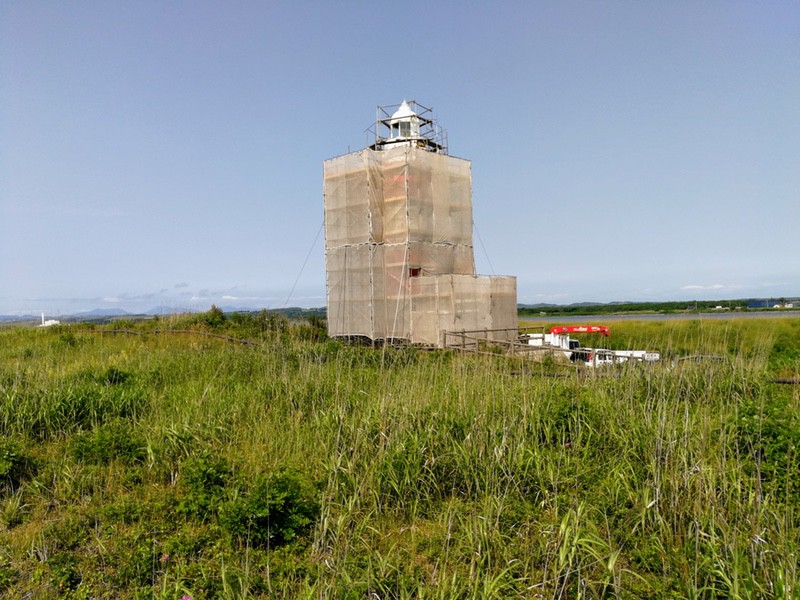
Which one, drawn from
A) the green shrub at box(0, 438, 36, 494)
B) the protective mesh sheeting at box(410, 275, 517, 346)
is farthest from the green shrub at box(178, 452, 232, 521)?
the protective mesh sheeting at box(410, 275, 517, 346)

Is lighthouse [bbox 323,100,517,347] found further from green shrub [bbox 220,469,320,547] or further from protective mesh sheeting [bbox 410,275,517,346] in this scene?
green shrub [bbox 220,469,320,547]

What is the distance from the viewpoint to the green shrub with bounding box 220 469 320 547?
5090mm

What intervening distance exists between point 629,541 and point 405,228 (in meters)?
23.4

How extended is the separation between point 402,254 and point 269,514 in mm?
22629

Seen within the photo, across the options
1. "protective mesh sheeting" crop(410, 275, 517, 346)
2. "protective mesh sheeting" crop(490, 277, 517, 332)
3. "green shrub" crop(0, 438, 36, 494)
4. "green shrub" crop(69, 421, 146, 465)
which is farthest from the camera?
"protective mesh sheeting" crop(490, 277, 517, 332)

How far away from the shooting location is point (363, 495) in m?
5.72

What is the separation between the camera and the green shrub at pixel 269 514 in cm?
509

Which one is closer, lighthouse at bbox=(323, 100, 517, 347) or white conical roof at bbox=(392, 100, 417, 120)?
lighthouse at bbox=(323, 100, 517, 347)

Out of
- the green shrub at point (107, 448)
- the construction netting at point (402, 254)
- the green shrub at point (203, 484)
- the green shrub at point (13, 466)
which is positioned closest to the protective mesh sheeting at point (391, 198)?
the construction netting at point (402, 254)

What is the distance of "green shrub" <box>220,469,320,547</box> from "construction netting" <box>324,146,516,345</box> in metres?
20.7

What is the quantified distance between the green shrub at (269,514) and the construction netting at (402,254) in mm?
20745

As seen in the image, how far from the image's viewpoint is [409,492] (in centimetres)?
583

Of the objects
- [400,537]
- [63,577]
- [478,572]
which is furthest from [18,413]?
[478,572]

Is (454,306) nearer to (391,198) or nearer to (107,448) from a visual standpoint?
(391,198)
